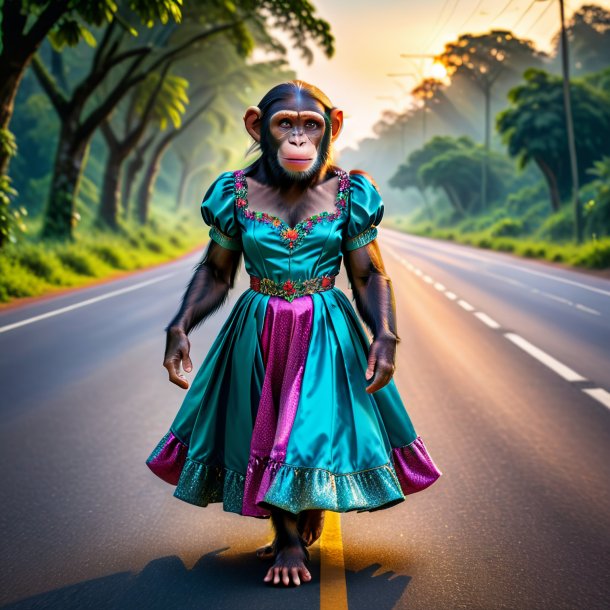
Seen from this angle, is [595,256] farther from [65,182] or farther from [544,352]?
[544,352]

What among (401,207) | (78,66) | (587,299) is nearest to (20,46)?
(587,299)

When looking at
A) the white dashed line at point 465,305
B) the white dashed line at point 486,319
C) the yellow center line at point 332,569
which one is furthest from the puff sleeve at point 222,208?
the white dashed line at point 465,305

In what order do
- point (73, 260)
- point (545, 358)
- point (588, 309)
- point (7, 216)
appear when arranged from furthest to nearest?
point (73, 260) < point (7, 216) < point (588, 309) < point (545, 358)

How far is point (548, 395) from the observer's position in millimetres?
7750

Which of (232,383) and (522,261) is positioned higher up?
(232,383)

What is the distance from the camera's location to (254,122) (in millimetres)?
3812

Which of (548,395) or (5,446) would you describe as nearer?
(5,446)

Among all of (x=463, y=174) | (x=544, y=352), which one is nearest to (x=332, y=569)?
(x=544, y=352)

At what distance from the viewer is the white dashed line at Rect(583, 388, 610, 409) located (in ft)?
24.5

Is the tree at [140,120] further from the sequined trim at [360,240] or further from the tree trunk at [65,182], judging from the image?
the sequined trim at [360,240]

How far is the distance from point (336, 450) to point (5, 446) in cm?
320

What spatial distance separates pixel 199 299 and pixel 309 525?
102cm

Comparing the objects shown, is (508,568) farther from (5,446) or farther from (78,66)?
(78,66)

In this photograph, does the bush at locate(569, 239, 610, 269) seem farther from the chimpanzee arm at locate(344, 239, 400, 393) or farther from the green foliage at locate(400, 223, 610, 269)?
the chimpanzee arm at locate(344, 239, 400, 393)
